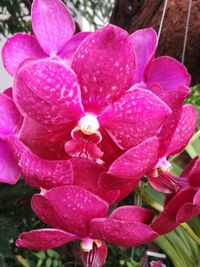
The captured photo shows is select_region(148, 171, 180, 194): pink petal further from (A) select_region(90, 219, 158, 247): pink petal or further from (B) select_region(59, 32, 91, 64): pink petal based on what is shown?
(B) select_region(59, 32, 91, 64): pink petal

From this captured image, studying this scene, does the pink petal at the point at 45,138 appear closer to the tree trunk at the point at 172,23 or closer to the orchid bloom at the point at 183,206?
the orchid bloom at the point at 183,206

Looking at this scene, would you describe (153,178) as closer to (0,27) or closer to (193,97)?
(0,27)

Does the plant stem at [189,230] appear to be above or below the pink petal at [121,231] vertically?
below

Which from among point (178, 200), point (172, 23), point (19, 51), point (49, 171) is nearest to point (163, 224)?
point (178, 200)

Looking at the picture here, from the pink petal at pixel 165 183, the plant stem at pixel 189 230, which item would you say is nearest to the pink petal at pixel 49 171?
the pink petal at pixel 165 183

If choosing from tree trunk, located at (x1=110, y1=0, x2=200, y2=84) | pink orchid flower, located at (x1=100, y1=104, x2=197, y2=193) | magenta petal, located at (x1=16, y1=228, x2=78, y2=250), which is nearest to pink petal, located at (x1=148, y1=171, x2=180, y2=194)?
pink orchid flower, located at (x1=100, y1=104, x2=197, y2=193)

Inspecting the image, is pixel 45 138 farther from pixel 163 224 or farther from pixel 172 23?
pixel 172 23
